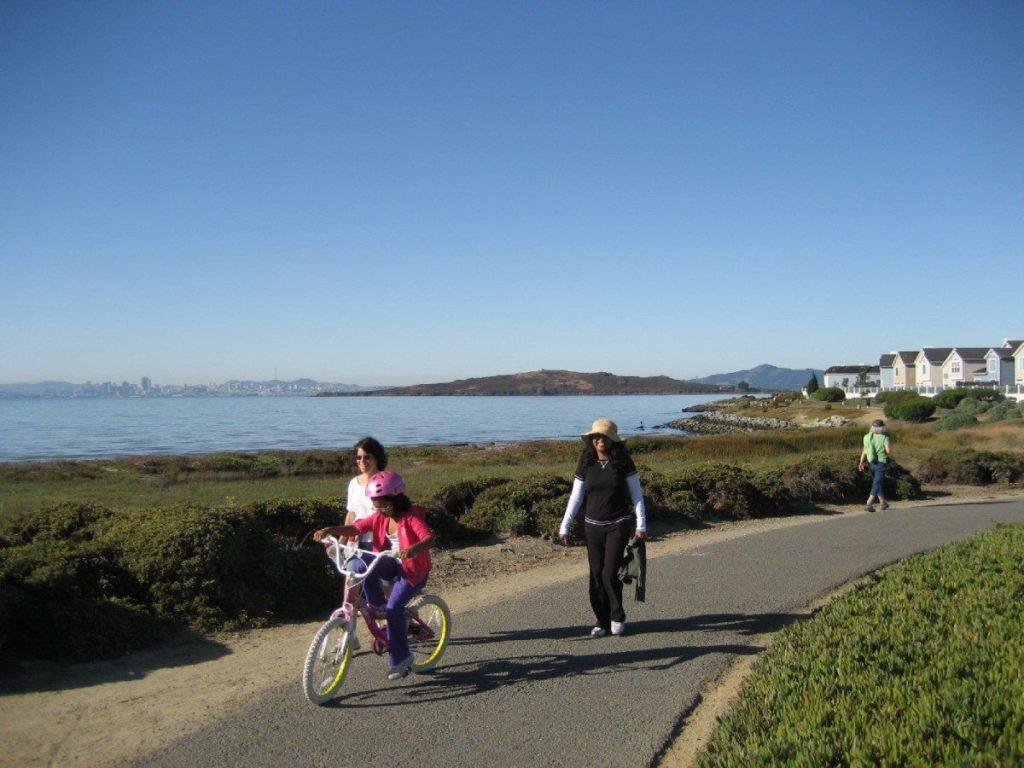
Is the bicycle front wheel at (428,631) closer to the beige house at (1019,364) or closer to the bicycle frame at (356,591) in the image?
the bicycle frame at (356,591)

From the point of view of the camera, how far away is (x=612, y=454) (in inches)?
275

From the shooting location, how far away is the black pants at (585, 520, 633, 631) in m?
6.79

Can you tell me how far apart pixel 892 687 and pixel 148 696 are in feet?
14.6

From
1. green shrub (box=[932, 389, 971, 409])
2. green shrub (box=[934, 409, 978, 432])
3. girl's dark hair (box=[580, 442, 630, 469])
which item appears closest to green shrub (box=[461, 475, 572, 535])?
girl's dark hair (box=[580, 442, 630, 469])

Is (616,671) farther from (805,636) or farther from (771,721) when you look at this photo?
(771,721)

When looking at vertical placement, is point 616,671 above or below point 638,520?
below

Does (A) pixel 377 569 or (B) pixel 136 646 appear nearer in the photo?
(A) pixel 377 569

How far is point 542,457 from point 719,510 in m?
23.7

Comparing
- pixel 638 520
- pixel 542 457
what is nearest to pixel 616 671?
pixel 638 520

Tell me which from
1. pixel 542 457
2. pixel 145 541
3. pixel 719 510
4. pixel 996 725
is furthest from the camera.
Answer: pixel 542 457

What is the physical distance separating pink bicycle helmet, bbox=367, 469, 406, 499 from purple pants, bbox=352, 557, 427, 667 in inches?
→ 16.6

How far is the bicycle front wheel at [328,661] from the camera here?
512cm

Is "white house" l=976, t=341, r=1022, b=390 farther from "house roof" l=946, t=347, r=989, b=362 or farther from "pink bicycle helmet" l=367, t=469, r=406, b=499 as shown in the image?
"pink bicycle helmet" l=367, t=469, r=406, b=499

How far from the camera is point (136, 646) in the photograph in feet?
21.6
